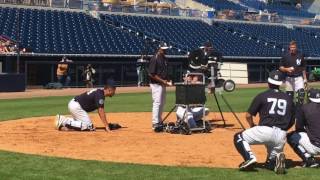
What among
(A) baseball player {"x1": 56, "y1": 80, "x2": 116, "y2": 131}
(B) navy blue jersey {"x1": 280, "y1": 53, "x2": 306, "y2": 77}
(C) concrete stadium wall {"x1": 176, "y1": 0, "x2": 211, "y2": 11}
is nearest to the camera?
(A) baseball player {"x1": 56, "y1": 80, "x2": 116, "y2": 131}

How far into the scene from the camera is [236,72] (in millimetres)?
35094

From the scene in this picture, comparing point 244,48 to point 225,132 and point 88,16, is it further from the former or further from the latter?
point 225,132

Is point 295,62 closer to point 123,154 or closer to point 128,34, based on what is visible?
point 123,154

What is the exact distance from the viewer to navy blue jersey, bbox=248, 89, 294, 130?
779 cm

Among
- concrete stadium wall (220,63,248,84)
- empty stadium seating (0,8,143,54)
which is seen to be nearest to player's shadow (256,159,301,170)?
concrete stadium wall (220,63,248,84)

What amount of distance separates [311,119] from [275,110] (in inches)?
Result: 25.8

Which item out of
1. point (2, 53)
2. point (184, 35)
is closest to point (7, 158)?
point (2, 53)

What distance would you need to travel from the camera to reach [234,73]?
1356 inches

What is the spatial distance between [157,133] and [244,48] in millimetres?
34995

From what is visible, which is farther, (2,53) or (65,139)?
(2,53)

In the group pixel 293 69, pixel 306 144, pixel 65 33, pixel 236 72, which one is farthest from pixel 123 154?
pixel 65 33

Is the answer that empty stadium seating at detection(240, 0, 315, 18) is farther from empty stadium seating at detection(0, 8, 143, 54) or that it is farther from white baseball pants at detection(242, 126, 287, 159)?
white baseball pants at detection(242, 126, 287, 159)

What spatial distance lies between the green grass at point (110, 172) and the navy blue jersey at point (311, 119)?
20.0 inches

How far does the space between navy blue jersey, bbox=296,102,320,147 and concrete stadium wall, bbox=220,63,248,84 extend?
22.6 meters
